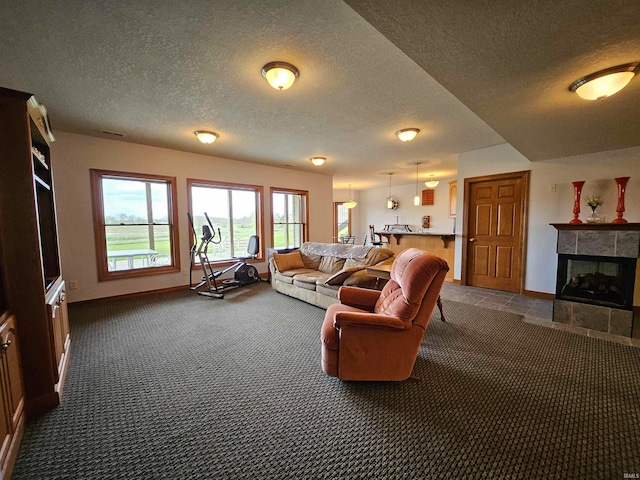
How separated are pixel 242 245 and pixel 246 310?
8.05 feet

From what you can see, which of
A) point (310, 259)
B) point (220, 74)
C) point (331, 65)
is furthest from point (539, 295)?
point (220, 74)

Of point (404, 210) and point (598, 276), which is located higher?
point (404, 210)

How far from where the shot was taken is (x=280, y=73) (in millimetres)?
2143

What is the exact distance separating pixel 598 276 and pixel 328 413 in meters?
3.70

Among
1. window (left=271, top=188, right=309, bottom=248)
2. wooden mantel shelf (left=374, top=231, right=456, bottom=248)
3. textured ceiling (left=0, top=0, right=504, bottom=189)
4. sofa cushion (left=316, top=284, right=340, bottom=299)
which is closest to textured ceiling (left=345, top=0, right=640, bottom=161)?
textured ceiling (left=0, top=0, right=504, bottom=189)

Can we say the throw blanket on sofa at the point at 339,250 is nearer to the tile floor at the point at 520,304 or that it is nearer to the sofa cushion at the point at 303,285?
the sofa cushion at the point at 303,285

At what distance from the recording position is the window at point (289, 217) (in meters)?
6.42

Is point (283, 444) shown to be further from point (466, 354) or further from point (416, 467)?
point (466, 354)

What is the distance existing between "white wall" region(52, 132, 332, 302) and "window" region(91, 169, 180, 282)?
3.9 inches

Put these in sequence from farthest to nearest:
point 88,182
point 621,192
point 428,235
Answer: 1. point 428,235
2. point 88,182
3. point 621,192

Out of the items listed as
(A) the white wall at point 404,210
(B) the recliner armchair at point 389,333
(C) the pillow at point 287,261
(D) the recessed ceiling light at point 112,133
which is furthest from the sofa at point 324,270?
(A) the white wall at point 404,210

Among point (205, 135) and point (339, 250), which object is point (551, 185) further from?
point (205, 135)

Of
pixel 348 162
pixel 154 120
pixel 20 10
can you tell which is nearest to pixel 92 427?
pixel 20 10

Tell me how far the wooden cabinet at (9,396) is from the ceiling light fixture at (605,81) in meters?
4.06
